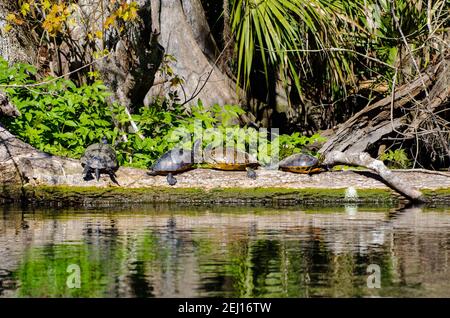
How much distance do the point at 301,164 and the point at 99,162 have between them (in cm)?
250

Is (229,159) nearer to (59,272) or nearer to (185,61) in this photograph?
(185,61)

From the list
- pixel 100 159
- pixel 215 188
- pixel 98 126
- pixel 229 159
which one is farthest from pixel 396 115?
pixel 100 159

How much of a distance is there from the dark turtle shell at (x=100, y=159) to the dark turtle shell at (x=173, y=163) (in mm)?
Answer: 516

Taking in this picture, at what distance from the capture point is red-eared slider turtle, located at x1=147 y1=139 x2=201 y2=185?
11.6m

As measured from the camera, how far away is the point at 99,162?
36.9 ft

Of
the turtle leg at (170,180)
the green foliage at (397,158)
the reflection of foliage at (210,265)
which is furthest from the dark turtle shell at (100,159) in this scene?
the green foliage at (397,158)

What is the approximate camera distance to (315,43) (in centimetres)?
1591

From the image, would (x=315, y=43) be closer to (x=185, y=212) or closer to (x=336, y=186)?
(x=336, y=186)

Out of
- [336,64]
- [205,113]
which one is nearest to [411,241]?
[205,113]

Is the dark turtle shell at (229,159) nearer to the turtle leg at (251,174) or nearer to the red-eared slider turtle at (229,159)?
the red-eared slider turtle at (229,159)

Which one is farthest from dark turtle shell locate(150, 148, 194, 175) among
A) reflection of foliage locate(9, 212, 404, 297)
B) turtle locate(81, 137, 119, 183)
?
reflection of foliage locate(9, 212, 404, 297)

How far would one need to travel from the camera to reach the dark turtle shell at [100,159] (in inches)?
442

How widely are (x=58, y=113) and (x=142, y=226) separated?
4.15m

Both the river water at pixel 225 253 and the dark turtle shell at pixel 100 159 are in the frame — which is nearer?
the river water at pixel 225 253
